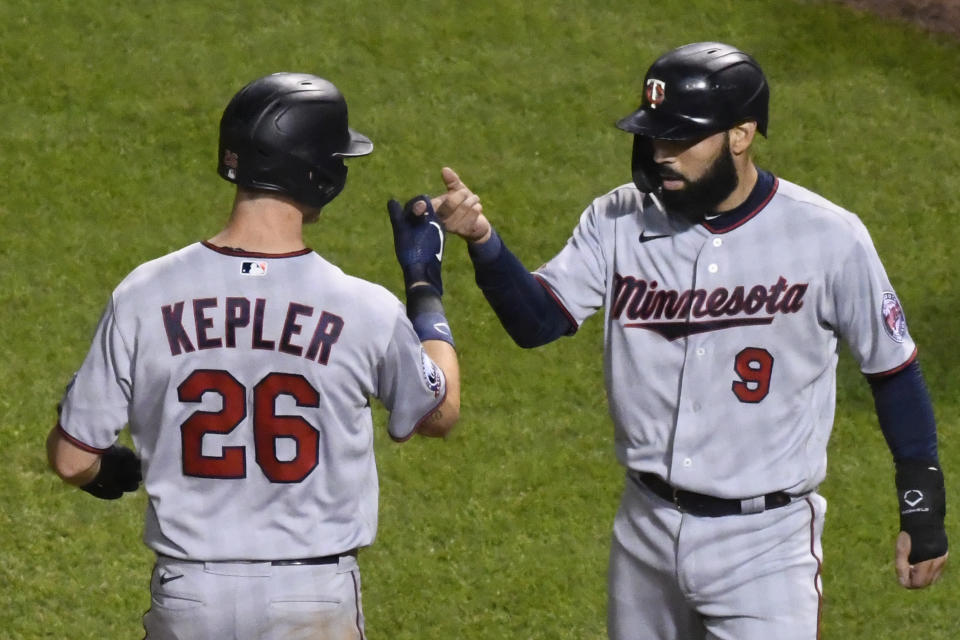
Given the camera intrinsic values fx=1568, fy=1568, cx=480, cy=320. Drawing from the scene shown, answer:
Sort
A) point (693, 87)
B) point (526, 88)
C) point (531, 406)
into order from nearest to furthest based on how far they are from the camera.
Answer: point (693, 87), point (531, 406), point (526, 88)

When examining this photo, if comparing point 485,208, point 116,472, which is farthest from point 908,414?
point 485,208

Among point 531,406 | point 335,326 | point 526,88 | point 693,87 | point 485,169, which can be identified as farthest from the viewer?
point 526,88

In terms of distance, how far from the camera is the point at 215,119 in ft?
31.2

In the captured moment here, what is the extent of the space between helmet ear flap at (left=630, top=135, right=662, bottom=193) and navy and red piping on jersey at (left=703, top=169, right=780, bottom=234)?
185mm

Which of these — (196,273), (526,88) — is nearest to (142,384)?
(196,273)

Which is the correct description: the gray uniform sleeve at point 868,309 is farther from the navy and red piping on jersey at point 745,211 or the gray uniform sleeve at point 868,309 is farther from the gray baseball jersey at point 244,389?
the gray baseball jersey at point 244,389

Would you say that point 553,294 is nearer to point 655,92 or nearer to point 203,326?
point 655,92

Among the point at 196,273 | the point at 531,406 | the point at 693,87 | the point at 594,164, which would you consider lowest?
the point at 531,406

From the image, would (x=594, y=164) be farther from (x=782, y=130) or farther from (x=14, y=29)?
(x=14, y=29)

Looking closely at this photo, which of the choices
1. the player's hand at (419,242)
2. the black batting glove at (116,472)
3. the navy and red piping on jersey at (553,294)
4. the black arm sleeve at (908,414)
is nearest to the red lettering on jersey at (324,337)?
the player's hand at (419,242)

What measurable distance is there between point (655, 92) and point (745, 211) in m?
0.43

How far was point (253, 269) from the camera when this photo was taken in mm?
3723

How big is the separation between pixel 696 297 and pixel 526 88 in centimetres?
586

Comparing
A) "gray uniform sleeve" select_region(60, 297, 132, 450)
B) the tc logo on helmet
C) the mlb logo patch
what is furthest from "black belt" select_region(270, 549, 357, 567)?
the tc logo on helmet
